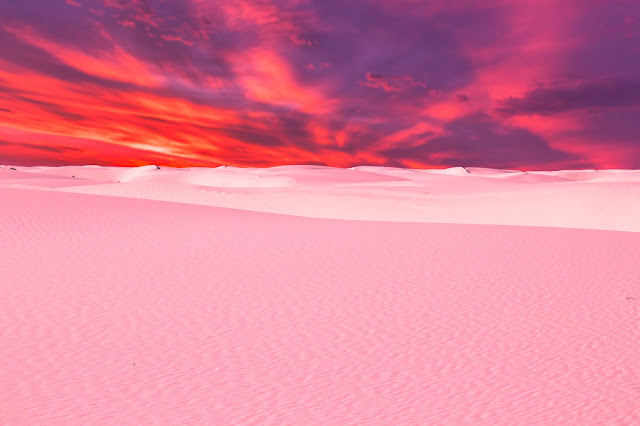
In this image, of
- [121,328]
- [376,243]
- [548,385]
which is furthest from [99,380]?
[376,243]

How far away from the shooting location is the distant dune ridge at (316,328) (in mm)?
4188

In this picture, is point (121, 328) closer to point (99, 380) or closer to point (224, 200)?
point (99, 380)

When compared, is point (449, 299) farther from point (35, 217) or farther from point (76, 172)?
point (76, 172)

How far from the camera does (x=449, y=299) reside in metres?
7.70

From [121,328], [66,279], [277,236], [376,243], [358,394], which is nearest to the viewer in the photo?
[358,394]

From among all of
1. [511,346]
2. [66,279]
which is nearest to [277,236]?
[66,279]

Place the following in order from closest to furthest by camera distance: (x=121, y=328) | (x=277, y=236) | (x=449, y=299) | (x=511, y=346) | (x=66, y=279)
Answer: (x=511, y=346), (x=121, y=328), (x=449, y=299), (x=66, y=279), (x=277, y=236)

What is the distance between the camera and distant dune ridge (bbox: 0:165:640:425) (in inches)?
165

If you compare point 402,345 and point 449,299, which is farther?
point 449,299

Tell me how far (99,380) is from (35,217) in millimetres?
13916

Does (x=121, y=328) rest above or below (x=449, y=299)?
below

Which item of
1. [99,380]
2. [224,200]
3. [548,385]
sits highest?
[224,200]

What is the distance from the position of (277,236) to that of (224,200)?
1679cm

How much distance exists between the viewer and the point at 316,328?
6254 mm
